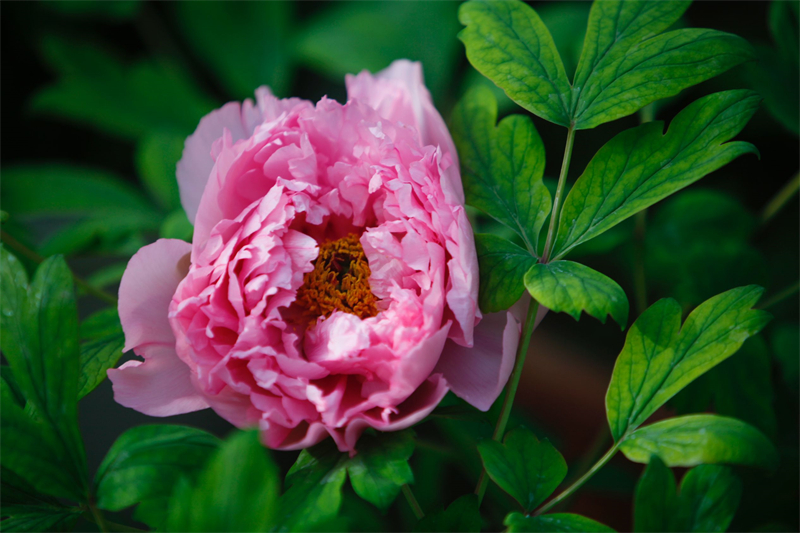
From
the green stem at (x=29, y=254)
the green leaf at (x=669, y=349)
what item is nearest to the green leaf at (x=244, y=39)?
the green stem at (x=29, y=254)

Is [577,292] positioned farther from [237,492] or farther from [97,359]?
[97,359]

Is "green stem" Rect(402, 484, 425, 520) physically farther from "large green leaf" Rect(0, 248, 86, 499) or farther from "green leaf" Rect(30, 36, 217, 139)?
"green leaf" Rect(30, 36, 217, 139)

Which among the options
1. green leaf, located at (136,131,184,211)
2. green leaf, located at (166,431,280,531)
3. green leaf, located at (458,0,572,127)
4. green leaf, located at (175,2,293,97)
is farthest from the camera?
green leaf, located at (175,2,293,97)

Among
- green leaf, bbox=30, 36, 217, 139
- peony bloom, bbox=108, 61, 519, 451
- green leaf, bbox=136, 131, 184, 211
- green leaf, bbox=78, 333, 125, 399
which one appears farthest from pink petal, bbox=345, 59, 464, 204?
green leaf, bbox=30, 36, 217, 139

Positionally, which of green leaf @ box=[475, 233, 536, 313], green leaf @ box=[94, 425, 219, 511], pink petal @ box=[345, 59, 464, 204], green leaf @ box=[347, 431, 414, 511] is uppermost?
pink petal @ box=[345, 59, 464, 204]

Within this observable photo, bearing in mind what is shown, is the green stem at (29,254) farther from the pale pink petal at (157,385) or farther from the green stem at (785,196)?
the green stem at (785,196)

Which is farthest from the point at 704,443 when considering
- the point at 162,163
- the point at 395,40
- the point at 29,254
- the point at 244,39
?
the point at 244,39

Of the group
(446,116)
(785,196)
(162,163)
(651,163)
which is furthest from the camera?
(446,116)

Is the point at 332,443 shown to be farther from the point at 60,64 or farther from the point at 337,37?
the point at 60,64
